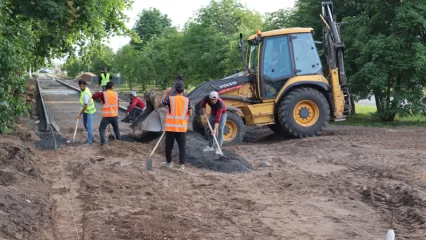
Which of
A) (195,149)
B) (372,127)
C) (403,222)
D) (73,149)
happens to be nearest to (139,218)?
(403,222)

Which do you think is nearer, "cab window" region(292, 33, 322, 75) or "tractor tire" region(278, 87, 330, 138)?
"tractor tire" region(278, 87, 330, 138)

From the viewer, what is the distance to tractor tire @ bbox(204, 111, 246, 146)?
12961mm

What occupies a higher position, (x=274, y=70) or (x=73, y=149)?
(x=274, y=70)

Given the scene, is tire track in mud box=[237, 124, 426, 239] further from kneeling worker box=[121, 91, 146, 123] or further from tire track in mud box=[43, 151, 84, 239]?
tire track in mud box=[43, 151, 84, 239]

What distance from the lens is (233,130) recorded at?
13086 mm

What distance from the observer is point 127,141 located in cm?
1363

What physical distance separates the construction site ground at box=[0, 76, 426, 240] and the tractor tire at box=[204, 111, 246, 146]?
0.31 meters

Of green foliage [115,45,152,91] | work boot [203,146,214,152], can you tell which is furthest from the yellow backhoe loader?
green foliage [115,45,152,91]

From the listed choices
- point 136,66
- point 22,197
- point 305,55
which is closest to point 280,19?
point 305,55

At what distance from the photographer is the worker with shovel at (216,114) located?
11391 millimetres

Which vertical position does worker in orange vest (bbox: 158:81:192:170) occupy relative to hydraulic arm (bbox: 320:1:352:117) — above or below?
below

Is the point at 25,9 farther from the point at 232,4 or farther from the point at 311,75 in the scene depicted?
the point at 232,4

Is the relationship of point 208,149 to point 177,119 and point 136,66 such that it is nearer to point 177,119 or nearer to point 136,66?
point 177,119

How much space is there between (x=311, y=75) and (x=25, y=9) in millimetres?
9813
